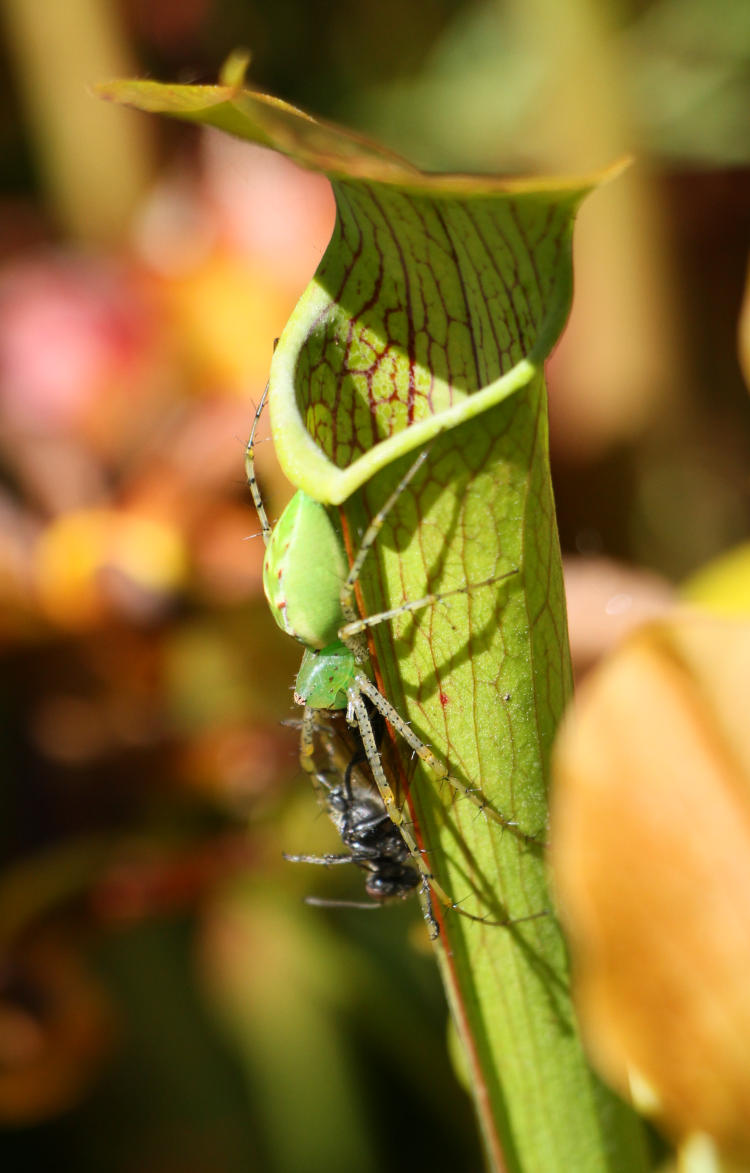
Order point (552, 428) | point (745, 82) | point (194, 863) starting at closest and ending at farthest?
1. point (194, 863)
2. point (552, 428)
3. point (745, 82)

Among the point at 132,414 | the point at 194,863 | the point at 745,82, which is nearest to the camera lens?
the point at 194,863

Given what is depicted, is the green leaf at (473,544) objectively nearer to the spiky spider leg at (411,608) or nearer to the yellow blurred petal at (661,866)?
the spiky spider leg at (411,608)

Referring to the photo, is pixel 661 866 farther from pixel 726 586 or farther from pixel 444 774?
pixel 726 586

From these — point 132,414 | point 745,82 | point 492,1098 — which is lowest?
point 492,1098

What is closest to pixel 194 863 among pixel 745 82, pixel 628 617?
pixel 628 617

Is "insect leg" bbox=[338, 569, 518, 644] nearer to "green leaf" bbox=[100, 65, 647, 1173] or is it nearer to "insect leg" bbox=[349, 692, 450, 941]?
"green leaf" bbox=[100, 65, 647, 1173]

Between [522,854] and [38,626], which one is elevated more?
[38,626]

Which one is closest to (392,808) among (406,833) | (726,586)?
(406,833)

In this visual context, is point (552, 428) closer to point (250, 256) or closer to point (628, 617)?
point (250, 256)
